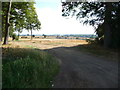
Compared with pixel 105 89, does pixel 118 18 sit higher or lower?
higher

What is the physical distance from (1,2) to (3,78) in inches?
610

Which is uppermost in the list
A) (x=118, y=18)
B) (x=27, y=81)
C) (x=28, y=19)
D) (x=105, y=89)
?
(x=28, y=19)

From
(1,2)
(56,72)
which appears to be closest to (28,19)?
(1,2)

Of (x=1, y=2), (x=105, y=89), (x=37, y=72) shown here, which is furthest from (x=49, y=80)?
(x=1, y=2)

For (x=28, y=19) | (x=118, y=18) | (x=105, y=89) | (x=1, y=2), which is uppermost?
(x=1, y=2)

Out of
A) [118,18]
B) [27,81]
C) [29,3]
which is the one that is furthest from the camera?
[29,3]

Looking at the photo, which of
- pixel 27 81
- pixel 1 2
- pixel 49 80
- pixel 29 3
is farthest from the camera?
pixel 29 3

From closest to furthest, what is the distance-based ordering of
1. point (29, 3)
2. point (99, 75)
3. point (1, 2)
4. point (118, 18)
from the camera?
1. point (99, 75)
2. point (118, 18)
3. point (1, 2)
4. point (29, 3)

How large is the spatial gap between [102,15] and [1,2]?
538 inches

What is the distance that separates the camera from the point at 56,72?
576 cm

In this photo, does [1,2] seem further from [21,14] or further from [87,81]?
[87,81]

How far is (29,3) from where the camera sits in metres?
18.7

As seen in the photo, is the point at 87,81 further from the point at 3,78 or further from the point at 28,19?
the point at 28,19

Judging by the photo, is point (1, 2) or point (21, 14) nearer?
point (1, 2)
